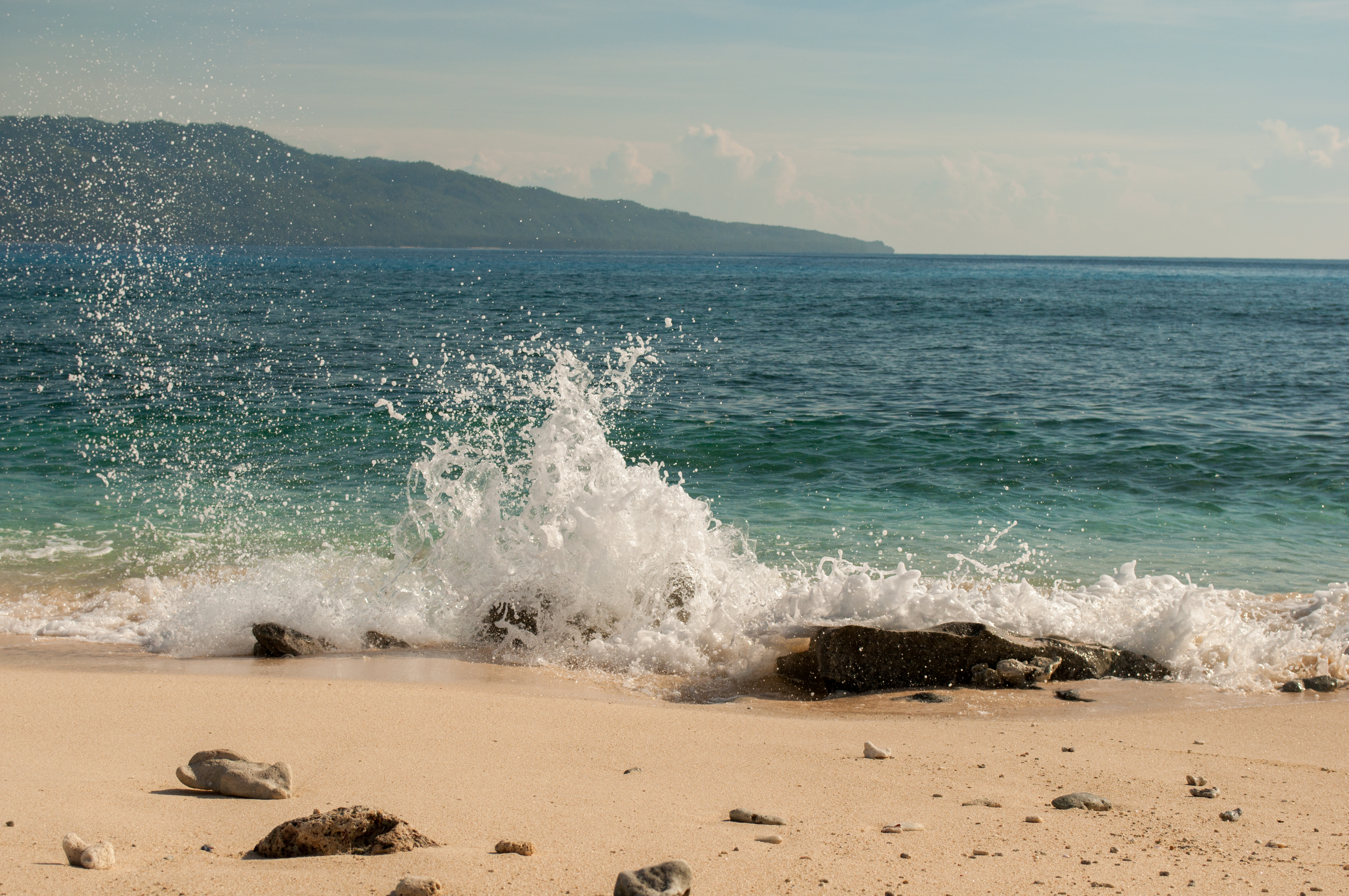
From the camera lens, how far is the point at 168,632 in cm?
634

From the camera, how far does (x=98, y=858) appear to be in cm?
271

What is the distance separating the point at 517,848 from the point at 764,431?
11.1m

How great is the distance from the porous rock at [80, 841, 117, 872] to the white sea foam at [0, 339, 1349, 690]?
11.7 feet

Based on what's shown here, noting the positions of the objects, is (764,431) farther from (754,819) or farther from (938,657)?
(754,819)

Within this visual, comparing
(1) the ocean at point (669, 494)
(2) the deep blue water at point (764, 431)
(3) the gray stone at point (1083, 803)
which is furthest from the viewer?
(2) the deep blue water at point (764, 431)

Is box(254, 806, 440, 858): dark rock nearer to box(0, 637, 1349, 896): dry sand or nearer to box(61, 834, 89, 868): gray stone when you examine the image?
box(0, 637, 1349, 896): dry sand

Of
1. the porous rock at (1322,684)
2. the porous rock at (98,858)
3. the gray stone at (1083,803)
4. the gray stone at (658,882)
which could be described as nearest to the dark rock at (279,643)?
the porous rock at (98,858)

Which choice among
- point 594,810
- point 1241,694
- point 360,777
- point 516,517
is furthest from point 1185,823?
point 516,517

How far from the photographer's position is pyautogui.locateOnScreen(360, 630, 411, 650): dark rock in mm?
6422

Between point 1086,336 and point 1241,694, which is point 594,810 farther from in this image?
point 1086,336

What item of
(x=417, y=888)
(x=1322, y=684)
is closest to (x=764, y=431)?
(x=1322, y=684)

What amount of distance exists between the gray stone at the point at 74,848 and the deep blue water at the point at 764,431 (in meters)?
5.71

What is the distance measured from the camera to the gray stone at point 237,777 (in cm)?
342

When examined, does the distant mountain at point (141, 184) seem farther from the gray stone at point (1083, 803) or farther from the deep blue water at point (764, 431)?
the gray stone at point (1083, 803)
